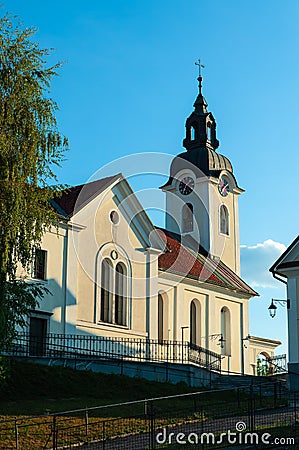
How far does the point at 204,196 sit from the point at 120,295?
17.3 meters

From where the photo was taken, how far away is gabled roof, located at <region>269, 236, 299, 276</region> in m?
26.9

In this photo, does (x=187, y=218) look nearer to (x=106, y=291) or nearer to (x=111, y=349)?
(x=106, y=291)

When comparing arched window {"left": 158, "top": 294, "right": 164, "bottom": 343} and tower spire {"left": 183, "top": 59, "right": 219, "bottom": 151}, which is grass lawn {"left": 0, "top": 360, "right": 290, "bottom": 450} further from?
tower spire {"left": 183, "top": 59, "right": 219, "bottom": 151}

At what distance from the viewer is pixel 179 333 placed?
136 ft

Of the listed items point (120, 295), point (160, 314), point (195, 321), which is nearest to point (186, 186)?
point (195, 321)

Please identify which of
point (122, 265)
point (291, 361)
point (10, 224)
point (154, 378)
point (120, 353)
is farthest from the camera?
point (122, 265)

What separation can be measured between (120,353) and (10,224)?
644 inches

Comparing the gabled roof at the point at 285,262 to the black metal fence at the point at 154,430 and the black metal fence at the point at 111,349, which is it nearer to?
the black metal fence at the point at 154,430

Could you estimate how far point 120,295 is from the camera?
121 ft

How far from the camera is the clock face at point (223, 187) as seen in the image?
175 ft

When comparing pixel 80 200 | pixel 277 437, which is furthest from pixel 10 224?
pixel 80 200

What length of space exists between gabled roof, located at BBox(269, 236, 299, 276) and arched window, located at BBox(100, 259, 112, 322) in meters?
11.1

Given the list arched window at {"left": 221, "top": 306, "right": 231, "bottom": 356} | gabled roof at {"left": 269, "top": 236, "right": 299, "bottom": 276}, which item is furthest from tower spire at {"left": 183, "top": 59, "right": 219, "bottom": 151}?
gabled roof at {"left": 269, "top": 236, "right": 299, "bottom": 276}

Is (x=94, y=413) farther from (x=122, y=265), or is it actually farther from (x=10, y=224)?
(x=122, y=265)
